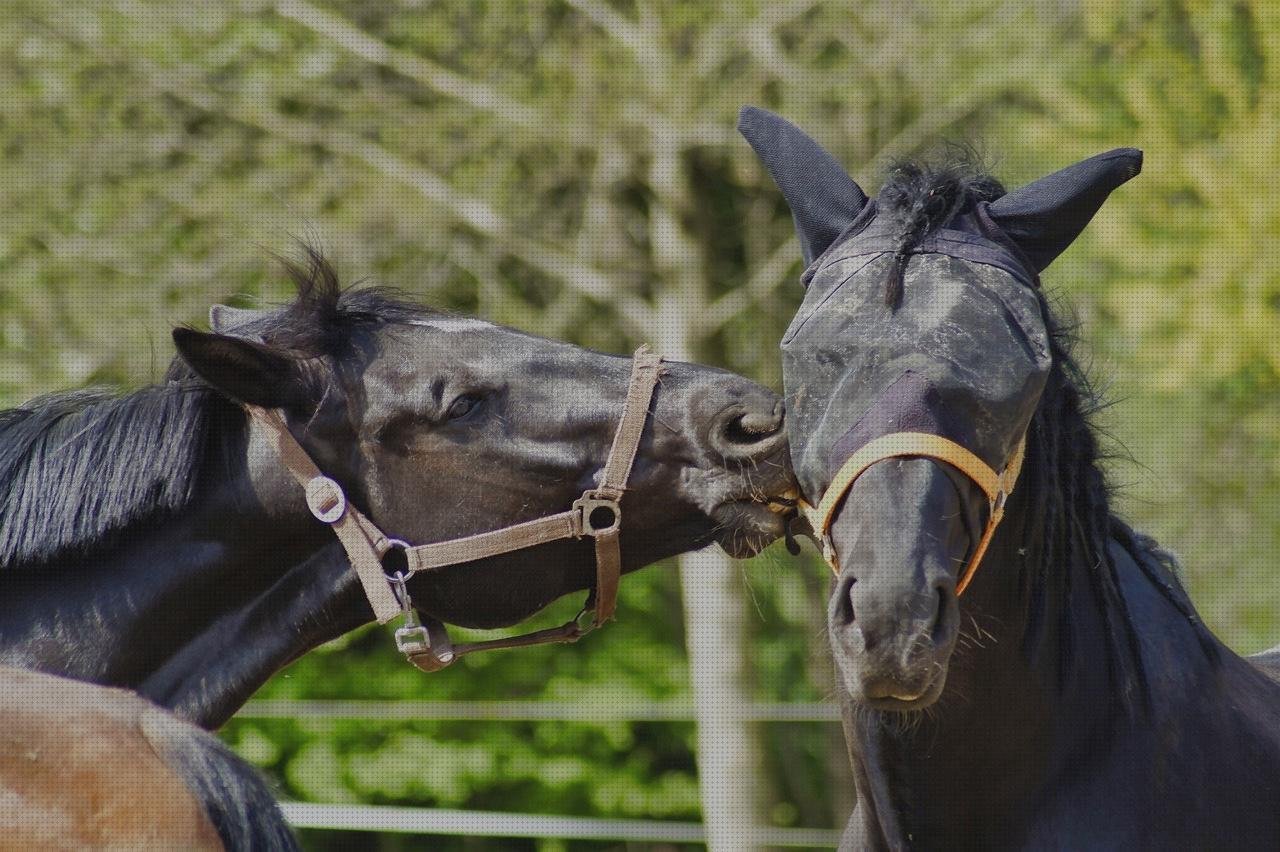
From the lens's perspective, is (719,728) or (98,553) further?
(719,728)

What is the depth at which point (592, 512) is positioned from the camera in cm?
320

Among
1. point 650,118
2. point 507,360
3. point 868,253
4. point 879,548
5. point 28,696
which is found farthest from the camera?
point 650,118

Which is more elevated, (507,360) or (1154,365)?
(1154,365)

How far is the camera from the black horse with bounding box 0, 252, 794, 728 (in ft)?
9.93

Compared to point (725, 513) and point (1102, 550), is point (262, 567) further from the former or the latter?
point (1102, 550)

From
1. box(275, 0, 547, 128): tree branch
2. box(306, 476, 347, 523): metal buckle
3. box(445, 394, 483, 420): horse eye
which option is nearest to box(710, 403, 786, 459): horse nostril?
box(445, 394, 483, 420): horse eye

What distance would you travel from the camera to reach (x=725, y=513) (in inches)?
123

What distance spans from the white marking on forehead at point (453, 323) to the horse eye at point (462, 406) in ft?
0.67

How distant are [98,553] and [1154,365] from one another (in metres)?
5.70

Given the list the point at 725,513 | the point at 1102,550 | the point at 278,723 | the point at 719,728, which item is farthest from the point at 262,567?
the point at 278,723

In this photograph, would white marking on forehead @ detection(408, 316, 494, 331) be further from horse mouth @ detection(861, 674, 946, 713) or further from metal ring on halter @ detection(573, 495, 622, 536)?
horse mouth @ detection(861, 674, 946, 713)

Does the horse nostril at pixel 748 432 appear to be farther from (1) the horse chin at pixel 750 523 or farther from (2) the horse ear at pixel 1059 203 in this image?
(2) the horse ear at pixel 1059 203

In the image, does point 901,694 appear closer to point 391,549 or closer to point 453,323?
point 391,549

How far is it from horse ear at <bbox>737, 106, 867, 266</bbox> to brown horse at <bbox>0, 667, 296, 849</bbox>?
1.47m
